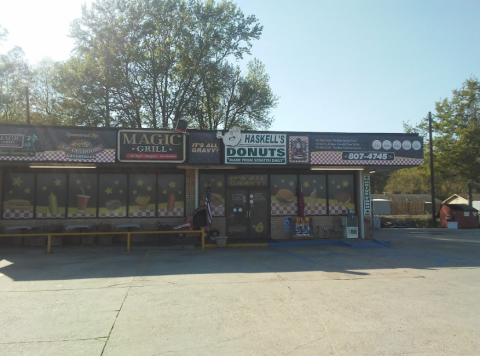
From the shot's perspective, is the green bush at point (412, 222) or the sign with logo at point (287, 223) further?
the green bush at point (412, 222)

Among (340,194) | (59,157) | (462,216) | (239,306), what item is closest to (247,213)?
(340,194)

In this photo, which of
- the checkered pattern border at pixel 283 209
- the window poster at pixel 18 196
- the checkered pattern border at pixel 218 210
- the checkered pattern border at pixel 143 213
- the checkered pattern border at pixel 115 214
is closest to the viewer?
the window poster at pixel 18 196

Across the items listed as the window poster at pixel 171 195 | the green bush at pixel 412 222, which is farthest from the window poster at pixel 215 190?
the green bush at pixel 412 222

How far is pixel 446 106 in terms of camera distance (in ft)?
109

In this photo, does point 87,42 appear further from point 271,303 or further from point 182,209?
point 271,303

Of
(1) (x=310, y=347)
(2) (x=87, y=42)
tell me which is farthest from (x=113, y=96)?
(1) (x=310, y=347)

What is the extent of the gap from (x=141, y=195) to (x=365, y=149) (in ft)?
30.7

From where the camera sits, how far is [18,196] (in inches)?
610

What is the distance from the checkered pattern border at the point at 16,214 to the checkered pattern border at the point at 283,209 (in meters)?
9.94

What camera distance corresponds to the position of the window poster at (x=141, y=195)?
1606 cm

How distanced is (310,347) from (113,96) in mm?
31611

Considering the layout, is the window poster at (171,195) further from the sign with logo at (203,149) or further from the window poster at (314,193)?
the window poster at (314,193)

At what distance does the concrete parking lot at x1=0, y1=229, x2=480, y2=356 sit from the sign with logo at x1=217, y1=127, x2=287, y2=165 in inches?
170

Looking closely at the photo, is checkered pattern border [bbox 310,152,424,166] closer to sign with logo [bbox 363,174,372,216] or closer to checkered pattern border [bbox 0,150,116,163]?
sign with logo [bbox 363,174,372,216]
